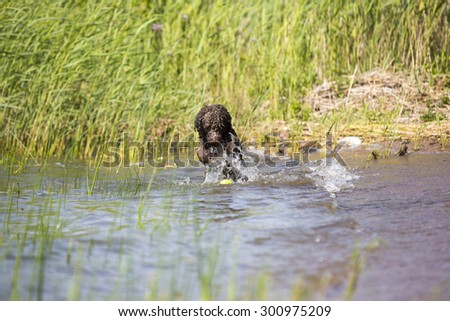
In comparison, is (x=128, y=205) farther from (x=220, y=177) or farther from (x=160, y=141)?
(x=160, y=141)

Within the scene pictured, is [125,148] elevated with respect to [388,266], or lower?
lower

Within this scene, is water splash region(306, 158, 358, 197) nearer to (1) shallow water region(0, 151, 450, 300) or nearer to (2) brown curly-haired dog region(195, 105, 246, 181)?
(1) shallow water region(0, 151, 450, 300)

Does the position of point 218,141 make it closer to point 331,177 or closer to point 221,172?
point 221,172

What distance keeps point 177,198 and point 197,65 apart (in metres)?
3.96

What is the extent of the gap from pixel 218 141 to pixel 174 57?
333 centimetres

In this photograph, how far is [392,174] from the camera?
7.21 m

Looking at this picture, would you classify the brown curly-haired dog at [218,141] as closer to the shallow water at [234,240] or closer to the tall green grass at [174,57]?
the shallow water at [234,240]

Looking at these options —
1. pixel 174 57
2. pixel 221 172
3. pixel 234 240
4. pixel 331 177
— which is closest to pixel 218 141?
pixel 221 172

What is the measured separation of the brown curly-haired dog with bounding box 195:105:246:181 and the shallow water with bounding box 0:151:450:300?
0.94ft

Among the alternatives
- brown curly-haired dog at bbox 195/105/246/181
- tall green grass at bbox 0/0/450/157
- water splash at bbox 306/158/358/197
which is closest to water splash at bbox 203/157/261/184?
brown curly-haired dog at bbox 195/105/246/181

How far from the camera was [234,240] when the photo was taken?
4.56 meters

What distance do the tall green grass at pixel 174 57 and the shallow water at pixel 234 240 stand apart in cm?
199
